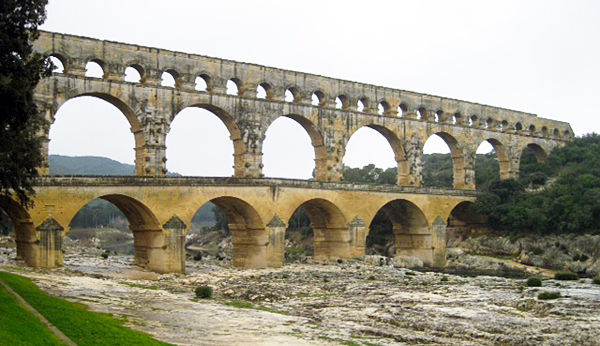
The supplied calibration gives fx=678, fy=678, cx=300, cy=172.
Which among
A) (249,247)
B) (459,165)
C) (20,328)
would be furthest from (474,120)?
(20,328)

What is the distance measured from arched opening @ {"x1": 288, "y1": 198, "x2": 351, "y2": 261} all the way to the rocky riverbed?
838 centimetres

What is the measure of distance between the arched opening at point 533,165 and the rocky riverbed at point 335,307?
87.4 ft

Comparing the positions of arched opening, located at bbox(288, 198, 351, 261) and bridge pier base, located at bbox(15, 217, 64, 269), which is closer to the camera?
bridge pier base, located at bbox(15, 217, 64, 269)

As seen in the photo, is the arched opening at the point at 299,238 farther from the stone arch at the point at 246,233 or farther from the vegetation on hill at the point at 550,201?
the stone arch at the point at 246,233

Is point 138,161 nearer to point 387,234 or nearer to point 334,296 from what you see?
point 334,296

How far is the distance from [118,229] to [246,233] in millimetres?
70497

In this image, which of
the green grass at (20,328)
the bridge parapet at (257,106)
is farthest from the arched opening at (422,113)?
the green grass at (20,328)

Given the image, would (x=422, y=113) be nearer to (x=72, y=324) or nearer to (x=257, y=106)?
(x=257, y=106)

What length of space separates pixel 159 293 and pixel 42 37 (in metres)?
16.7

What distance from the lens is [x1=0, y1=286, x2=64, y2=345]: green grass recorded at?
1244cm

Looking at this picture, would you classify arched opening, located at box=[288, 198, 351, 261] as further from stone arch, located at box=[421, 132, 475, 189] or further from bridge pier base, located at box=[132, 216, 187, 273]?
stone arch, located at box=[421, 132, 475, 189]

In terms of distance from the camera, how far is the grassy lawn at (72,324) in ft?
45.0

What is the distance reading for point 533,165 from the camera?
212 feet

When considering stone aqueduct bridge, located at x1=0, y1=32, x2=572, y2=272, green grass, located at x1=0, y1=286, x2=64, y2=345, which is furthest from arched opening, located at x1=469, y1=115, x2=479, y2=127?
green grass, located at x1=0, y1=286, x2=64, y2=345
